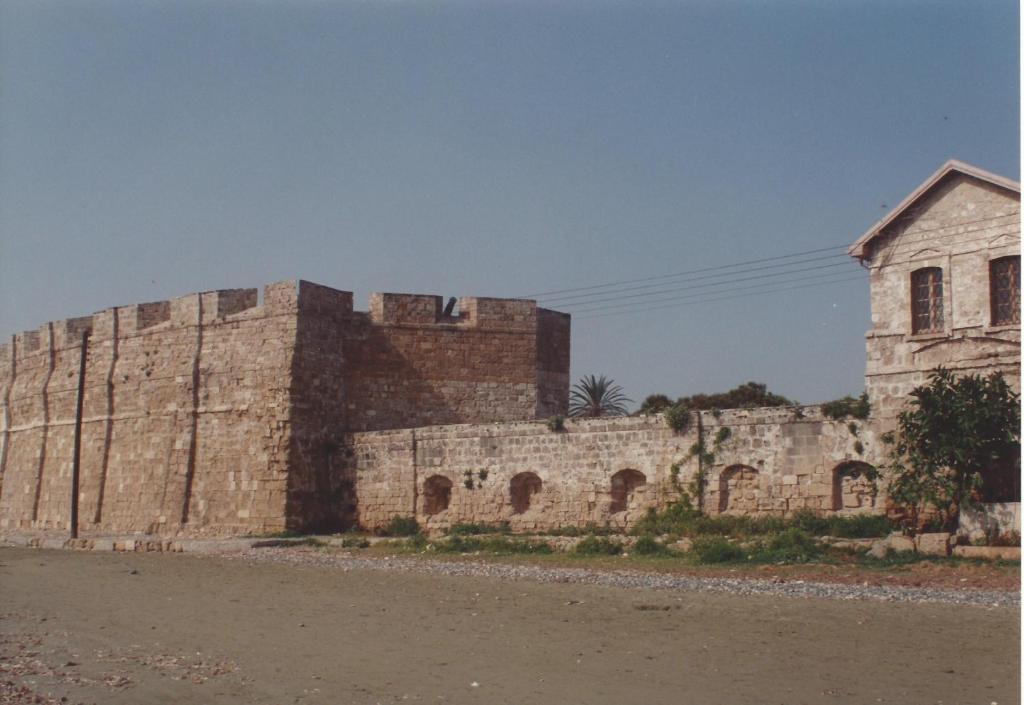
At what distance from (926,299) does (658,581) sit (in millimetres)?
6130

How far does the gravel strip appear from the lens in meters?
11.4

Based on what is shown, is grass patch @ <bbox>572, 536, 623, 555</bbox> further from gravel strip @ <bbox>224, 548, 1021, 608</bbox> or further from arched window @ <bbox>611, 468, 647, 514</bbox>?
arched window @ <bbox>611, 468, 647, 514</bbox>

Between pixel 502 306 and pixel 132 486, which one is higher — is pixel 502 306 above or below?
above

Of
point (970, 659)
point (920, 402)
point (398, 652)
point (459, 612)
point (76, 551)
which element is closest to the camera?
point (970, 659)

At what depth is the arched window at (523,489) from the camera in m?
20.8

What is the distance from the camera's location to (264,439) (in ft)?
75.8

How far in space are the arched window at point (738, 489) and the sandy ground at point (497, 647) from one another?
5263 millimetres

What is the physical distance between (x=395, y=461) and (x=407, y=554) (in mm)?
3964

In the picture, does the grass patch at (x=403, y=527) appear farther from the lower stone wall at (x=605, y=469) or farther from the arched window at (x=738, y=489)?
the arched window at (x=738, y=489)

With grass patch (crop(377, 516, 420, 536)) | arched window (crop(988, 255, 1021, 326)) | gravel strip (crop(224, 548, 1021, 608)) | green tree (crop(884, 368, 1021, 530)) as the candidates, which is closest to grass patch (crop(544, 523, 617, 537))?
gravel strip (crop(224, 548, 1021, 608))

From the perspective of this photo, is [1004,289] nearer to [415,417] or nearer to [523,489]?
[523,489]

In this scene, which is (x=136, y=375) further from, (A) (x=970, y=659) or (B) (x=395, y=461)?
(A) (x=970, y=659)

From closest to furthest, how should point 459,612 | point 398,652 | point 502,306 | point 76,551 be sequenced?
1. point 398,652
2. point 459,612
3. point 76,551
4. point 502,306

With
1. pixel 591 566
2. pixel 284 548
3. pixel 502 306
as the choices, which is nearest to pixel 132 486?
pixel 284 548
